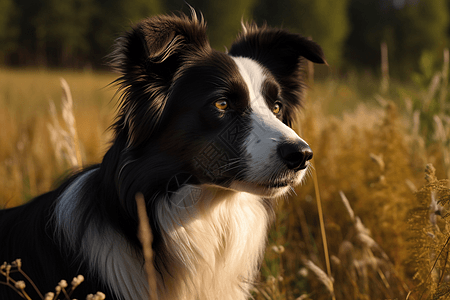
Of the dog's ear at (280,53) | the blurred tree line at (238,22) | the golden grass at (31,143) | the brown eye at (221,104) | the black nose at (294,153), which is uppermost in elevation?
the blurred tree line at (238,22)

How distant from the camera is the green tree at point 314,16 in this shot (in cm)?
2694

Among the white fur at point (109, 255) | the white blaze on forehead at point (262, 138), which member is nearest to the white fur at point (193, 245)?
the white fur at point (109, 255)

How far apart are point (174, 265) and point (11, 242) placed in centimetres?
96

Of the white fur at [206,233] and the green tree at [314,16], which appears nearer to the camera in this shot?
the white fur at [206,233]

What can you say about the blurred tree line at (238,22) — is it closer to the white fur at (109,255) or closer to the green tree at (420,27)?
the green tree at (420,27)

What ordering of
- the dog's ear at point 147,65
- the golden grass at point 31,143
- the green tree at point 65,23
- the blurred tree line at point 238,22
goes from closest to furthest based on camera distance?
the dog's ear at point 147,65
the golden grass at point 31,143
the blurred tree line at point 238,22
the green tree at point 65,23

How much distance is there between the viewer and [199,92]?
2.04 metres

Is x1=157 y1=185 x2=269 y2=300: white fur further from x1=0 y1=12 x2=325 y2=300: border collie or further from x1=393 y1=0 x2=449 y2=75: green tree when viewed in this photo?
x1=393 y1=0 x2=449 y2=75: green tree

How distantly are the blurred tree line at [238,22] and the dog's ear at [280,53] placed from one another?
64.8 ft

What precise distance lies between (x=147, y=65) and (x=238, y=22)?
82.8ft

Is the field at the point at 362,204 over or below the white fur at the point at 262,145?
below

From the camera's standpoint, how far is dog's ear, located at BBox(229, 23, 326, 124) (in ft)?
8.25

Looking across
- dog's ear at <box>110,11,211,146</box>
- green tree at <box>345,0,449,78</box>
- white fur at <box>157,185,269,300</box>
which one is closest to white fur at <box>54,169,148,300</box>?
white fur at <box>157,185,269,300</box>

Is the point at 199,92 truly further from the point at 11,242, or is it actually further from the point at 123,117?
the point at 11,242
